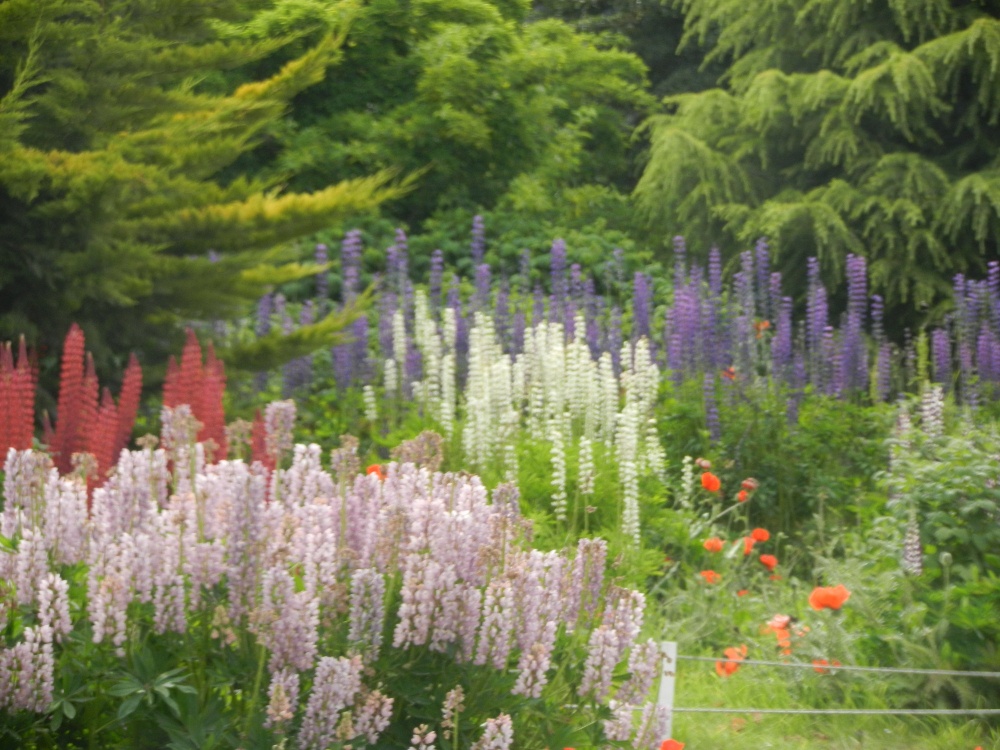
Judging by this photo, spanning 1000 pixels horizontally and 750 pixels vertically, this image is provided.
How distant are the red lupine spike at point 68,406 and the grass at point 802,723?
7.68 ft

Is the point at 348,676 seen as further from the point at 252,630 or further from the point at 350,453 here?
the point at 350,453

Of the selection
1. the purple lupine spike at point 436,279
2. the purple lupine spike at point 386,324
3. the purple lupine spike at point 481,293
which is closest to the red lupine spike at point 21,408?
the purple lupine spike at point 386,324

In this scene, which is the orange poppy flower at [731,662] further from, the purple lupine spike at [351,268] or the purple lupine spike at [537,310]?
the purple lupine spike at [351,268]

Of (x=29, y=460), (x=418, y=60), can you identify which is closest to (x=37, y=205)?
(x=29, y=460)

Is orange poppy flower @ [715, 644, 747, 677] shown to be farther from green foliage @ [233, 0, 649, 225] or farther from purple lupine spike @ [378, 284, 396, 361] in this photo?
green foliage @ [233, 0, 649, 225]

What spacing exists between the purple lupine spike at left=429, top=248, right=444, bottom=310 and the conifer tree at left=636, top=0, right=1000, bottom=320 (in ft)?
8.12

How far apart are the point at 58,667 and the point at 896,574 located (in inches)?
109

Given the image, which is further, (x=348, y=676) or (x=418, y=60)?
(x=418, y=60)

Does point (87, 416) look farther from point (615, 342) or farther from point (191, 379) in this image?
point (615, 342)

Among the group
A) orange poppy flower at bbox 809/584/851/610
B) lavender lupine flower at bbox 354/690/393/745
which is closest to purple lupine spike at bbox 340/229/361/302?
orange poppy flower at bbox 809/584/851/610

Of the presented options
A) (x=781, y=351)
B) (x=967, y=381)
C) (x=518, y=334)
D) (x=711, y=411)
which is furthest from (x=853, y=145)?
(x=711, y=411)

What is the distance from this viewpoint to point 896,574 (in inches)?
164

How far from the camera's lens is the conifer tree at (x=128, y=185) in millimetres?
5566

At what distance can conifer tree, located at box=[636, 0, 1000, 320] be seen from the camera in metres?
9.28
